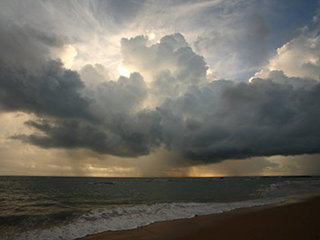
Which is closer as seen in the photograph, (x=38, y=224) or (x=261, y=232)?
(x=261, y=232)

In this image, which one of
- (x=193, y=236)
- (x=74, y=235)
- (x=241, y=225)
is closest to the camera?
(x=193, y=236)

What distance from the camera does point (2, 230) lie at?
12.3 meters

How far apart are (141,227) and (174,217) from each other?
3.88 meters

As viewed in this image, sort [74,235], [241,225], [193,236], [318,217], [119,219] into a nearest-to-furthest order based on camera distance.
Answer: [193,236], [74,235], [241,225], [318,217], [119,219]

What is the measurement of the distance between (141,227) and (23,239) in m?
6.83

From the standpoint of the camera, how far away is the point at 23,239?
1052cm

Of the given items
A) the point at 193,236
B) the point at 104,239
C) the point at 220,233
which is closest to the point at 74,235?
the point at 104,239

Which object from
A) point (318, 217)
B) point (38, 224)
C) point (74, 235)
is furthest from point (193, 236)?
point (38, 224)

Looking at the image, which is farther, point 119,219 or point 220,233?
point 119,219

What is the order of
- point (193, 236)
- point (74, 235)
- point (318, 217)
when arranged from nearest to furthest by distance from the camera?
point (193, 236)
point (74, 235)
point (318, 217)

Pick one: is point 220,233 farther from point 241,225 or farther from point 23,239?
point 23,239

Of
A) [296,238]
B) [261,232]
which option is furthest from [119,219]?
[296,238]

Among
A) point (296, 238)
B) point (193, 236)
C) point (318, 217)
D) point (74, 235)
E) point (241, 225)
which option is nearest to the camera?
point (296, 238)

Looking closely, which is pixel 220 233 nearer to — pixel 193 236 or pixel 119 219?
pixel 193 236
